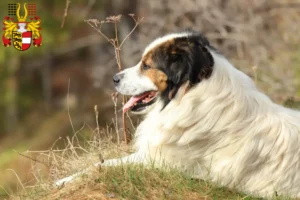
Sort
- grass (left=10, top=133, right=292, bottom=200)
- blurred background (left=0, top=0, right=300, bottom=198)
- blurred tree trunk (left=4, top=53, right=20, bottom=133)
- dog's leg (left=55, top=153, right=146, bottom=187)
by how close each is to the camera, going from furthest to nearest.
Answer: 1. blurred tree trunk (left=4, top=53, right=20, bottom=133)
2. blurred background (left=0, top=0, right=300, bottom=198)
3. dog's leg (left=55, top=153, right=146, bottom=187)
4. grass (left=10, top=133, right=292, bottom=200)

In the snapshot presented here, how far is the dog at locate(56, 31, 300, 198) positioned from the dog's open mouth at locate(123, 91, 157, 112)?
0.40 ft

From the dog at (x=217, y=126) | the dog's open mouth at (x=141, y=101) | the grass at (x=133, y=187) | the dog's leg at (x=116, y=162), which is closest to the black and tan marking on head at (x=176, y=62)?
the dog at (x=217, y=126)

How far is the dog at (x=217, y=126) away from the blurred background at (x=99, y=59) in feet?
5.12

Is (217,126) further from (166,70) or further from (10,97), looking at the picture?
(10,97)

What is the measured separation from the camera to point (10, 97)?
23453 mm

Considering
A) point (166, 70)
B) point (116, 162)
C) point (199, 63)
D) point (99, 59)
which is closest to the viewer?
point (199, 63)

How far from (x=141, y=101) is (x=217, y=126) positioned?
732 millimetres

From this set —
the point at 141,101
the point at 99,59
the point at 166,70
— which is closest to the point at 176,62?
the point at 166,70

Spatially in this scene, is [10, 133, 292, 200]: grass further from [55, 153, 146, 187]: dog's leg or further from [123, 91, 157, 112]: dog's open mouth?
[123, 91, 157, 112]: dog's open mouth

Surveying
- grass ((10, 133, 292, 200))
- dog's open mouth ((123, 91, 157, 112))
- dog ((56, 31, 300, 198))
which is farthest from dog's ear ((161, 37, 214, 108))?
grass ((10, 133, 292, 200))

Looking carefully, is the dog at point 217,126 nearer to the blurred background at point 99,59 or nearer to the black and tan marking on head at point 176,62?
the black and tan marking on head at point 176,62

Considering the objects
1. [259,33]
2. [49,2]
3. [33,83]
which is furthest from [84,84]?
[259,33]

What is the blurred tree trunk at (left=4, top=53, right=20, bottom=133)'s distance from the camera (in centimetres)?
2322

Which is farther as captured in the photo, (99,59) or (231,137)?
(99,59)
